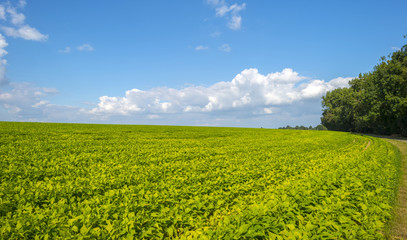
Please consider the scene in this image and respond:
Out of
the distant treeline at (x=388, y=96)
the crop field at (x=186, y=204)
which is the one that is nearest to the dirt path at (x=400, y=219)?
the crop field at (x=186, y=204)

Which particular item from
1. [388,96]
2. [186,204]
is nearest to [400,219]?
[186,204]

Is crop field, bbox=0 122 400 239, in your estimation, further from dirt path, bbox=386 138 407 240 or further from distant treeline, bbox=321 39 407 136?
distant treeline, bbox=321 39 407 136

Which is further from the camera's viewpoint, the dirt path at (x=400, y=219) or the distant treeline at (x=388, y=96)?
the distant treeline at (x=388, y=96)

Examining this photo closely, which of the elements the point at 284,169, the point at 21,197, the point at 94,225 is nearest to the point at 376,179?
the point at 284,169

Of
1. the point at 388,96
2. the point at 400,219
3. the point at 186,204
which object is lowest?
the point at 400,219

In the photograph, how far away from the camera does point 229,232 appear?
4699mm

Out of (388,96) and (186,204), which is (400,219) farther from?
(388,96)

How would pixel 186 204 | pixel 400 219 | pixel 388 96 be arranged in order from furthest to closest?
pixel 388 96
pixel 400 219
pixel 186 204

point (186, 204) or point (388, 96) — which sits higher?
point (388, 96)

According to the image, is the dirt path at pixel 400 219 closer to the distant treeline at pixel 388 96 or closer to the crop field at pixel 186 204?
the crop field at pixel 186 204

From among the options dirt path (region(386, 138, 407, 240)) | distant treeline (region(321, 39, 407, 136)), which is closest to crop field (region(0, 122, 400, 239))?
dirt path (region(386, 138, 407, 240))

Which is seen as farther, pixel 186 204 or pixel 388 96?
pixel 388 96

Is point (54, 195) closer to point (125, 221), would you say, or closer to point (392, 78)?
point (125, 221)

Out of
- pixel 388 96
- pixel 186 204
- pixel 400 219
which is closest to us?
pixel 186 204
